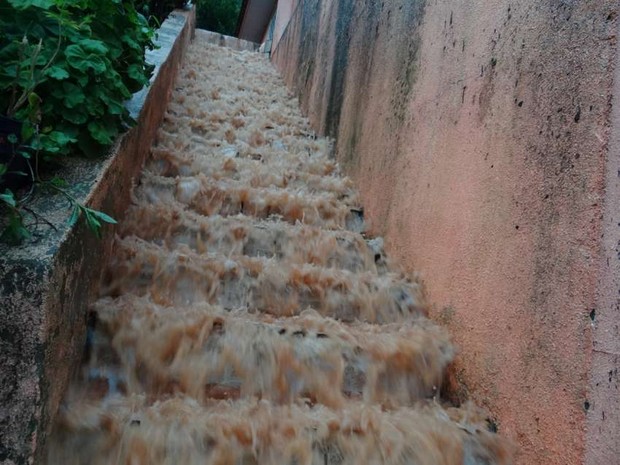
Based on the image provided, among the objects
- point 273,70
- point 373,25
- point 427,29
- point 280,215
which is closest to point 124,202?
point 280,215

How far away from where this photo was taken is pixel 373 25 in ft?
16.3

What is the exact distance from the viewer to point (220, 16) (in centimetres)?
2084

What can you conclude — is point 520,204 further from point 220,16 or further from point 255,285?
point 220,16

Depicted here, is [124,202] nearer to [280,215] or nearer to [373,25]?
[280,215]

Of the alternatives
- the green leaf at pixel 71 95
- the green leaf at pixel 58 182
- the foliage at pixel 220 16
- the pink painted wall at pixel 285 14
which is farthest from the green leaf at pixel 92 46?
the foliage at pixel 220 16

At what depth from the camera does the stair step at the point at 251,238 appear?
328cm

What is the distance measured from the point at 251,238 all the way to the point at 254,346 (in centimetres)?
117

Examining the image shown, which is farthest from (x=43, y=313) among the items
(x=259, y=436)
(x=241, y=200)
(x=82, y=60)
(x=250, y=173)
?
(x=250, y=173)

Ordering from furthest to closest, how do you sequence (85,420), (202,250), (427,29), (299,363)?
(427,29)
(202,250)
(299,363)
(85,420)

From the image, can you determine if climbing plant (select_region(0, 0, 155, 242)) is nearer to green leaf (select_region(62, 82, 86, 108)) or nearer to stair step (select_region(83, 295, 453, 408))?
green leaf (select_region(62, 82, 86, 108))

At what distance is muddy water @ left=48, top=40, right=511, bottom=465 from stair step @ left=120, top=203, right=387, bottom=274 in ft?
0.03

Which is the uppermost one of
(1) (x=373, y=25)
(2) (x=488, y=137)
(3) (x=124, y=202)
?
(1) (x=373, y=25)

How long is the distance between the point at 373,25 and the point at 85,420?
14.1ft

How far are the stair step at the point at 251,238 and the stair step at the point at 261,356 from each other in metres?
0.74
